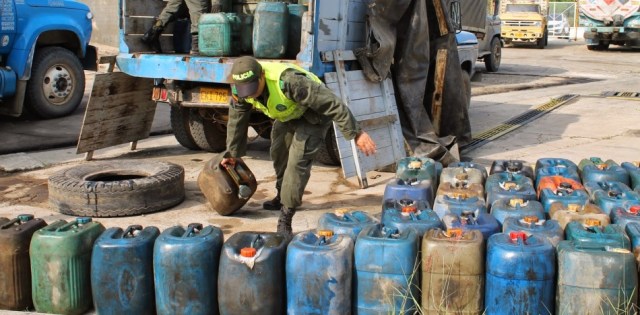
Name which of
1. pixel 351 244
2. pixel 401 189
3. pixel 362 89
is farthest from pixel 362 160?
pixel 351 244

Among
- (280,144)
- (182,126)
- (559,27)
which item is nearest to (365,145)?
(280,144)

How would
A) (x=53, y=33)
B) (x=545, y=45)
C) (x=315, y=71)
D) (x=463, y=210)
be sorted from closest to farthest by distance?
(x=463, y=210)
(x=315, y=71)
(x=53, y=33)
(x=545, y=45)

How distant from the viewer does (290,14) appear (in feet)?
25.2

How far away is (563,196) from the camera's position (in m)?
4.84

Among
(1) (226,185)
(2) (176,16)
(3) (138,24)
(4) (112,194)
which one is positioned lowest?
(4) (112,194)

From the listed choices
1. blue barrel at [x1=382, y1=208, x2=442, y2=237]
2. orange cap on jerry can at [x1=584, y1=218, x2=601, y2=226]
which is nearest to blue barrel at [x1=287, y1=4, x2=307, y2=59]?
blue barrel at [x1=382, y1=208, x2=442, y2=237]

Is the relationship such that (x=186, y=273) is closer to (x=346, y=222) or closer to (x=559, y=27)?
(x=346, y=222)

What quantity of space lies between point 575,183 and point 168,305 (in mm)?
2896

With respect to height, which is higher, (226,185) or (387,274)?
(387,274)

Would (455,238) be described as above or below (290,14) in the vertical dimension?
below

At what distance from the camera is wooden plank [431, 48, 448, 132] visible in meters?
8.66

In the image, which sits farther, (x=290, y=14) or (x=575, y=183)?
(x=290, y=14)

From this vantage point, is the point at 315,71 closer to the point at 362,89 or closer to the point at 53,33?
the point at 362,89

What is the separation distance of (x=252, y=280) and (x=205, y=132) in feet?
16.1
